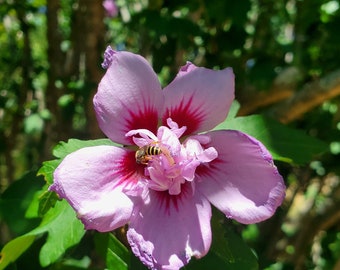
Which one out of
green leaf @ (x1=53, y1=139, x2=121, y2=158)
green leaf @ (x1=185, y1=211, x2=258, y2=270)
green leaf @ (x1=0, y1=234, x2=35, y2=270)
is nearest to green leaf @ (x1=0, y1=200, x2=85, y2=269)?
green leaf @ (x1=0, y1=234, x2=35, y2=270)

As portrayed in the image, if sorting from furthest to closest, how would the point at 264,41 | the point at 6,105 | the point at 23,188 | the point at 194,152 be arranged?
the point at 6,105
the point at 264,41
the point at 23,188
the point at 194,152

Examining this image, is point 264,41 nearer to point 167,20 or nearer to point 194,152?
point 167,20

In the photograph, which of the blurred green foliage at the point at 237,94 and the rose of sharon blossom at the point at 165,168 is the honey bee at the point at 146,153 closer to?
the rose of sharon blossom at the point at 165,168

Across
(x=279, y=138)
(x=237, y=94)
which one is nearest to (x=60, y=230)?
(x=279, y=138)

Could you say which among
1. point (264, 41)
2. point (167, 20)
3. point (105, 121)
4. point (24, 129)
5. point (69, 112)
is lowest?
point (24, 129)

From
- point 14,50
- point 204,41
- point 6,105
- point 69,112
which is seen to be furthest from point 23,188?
point 14,50

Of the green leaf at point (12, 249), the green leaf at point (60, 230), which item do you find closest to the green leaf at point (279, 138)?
the green leaf at point (60, 230)

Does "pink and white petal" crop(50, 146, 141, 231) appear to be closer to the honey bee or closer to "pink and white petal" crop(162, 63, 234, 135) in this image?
the honey bee
